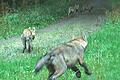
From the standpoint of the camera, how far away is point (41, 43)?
17984 mm

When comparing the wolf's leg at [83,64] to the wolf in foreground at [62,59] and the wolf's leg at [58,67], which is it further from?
the wolf's leg at [58,67]

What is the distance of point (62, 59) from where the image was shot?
8289 mm

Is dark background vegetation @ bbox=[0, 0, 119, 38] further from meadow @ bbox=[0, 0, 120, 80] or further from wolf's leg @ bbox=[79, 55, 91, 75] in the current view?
wolf's leg @ bbox=[79, 55, 91, 75]

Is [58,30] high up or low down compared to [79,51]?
down

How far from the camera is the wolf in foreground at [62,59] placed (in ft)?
26.5

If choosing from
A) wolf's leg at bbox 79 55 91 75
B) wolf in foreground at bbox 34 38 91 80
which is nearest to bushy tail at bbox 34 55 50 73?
wolf in foreground at bbox 34 38 91 80

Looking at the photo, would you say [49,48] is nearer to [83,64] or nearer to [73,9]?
[83,64]

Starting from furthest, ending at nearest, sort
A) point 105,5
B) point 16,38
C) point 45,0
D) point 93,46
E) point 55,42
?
1. point 45,0
2. point 105,5
3. point 16,38
4. point 55,42
5. point 93,46

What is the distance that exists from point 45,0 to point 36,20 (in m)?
6.74

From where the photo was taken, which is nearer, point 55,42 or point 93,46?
point 93,46

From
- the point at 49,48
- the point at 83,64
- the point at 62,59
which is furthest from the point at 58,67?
the point at 49,48

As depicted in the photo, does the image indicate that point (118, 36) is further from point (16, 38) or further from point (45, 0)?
point (45, 0)

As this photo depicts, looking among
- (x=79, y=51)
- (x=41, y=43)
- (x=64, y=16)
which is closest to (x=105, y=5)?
(x=64, y=16)

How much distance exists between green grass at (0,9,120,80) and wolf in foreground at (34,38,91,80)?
0.56 metres
